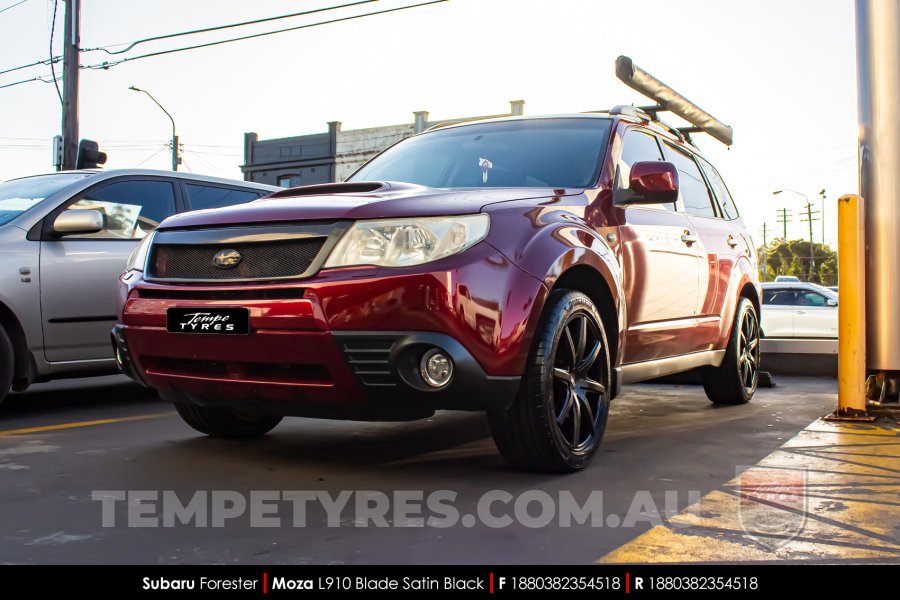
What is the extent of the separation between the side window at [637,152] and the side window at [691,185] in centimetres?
28

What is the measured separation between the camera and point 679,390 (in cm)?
759

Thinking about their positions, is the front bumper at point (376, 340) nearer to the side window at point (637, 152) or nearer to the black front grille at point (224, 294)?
the black front grille at point (224, 294)

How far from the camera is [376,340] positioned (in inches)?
131

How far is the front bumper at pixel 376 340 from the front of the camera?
10.9 ft

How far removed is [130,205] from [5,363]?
145cm

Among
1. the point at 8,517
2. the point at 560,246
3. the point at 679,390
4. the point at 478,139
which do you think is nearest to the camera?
the point at 8,517

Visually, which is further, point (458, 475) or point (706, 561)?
point (458, 475)

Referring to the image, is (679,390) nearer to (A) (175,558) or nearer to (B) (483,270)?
(B) (483,270)

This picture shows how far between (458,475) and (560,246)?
3.46 feet

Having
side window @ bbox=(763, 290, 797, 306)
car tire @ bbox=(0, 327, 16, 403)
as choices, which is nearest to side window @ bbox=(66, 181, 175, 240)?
car tire @ bbox=(0, 327, 16, 403)

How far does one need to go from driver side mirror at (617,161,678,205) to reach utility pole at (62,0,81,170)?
13.8m

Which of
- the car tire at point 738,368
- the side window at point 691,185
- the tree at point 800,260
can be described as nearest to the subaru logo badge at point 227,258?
the side window at point 691,185

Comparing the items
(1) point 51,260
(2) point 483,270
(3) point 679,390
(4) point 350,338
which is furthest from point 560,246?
(3) point 679,390

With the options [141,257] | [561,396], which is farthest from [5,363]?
[561,396]
